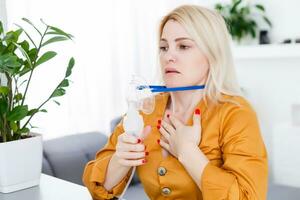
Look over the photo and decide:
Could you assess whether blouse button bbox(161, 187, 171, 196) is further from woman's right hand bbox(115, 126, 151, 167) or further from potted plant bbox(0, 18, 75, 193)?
potted plant bbox(0, 18, 75, 193)

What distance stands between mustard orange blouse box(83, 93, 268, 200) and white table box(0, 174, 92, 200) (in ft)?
0.35

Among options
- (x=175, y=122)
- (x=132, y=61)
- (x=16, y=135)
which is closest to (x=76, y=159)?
(x=132, y=61)

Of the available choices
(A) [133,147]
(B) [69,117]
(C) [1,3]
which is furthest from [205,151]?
(B) [69,117]

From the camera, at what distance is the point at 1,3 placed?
152 cm

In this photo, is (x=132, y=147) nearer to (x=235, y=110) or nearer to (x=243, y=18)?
(x=235, y=110)

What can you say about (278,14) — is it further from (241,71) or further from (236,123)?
(236,123)

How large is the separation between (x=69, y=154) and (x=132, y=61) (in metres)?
1.05

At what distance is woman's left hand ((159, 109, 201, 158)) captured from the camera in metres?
1.13

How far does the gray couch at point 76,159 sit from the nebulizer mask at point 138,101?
3.74 ft

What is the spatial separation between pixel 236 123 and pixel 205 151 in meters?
0.13

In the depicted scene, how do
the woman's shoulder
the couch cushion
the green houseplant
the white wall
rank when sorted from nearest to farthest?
the woman's shoulder, the couch cushion, the white wall, the green houseplant

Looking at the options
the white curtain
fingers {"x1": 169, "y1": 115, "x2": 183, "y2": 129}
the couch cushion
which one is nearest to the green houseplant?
the white curtain

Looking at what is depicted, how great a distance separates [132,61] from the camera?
10.3ft

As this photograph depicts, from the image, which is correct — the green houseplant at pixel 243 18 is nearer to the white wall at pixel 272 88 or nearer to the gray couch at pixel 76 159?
the white wall at pixel 272 88
